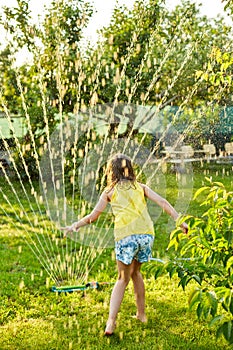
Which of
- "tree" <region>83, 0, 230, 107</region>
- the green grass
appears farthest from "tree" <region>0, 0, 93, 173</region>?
the green grass

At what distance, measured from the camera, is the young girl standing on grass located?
3785 millimetres

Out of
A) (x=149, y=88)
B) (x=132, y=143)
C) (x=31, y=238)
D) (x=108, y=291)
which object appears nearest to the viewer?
(x=108, y=291)

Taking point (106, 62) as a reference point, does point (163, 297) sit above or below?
below

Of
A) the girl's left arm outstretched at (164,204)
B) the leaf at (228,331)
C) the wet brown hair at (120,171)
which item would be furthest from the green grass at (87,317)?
the leaf at (228,331)

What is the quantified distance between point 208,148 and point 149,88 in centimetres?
289

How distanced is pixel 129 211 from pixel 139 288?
59 centimetres

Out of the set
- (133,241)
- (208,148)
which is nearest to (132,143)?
(208,148)

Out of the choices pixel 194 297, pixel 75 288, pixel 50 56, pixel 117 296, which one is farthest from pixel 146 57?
pixel 194 297

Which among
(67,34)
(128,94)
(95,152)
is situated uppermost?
(67,34)

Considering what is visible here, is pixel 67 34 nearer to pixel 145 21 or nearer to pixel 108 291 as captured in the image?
pixel 145 21

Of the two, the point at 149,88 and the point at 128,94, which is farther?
the point at 149,88

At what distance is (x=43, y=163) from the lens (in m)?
10.0

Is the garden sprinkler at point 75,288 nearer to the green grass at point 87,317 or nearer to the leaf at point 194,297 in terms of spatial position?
the green grass at point 87,317

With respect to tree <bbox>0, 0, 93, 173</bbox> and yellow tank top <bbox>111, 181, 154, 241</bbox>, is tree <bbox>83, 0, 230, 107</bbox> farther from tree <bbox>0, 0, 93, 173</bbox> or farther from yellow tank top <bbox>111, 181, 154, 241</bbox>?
yellow tank top <bbox>111, 181, 154, 241</bbox>
